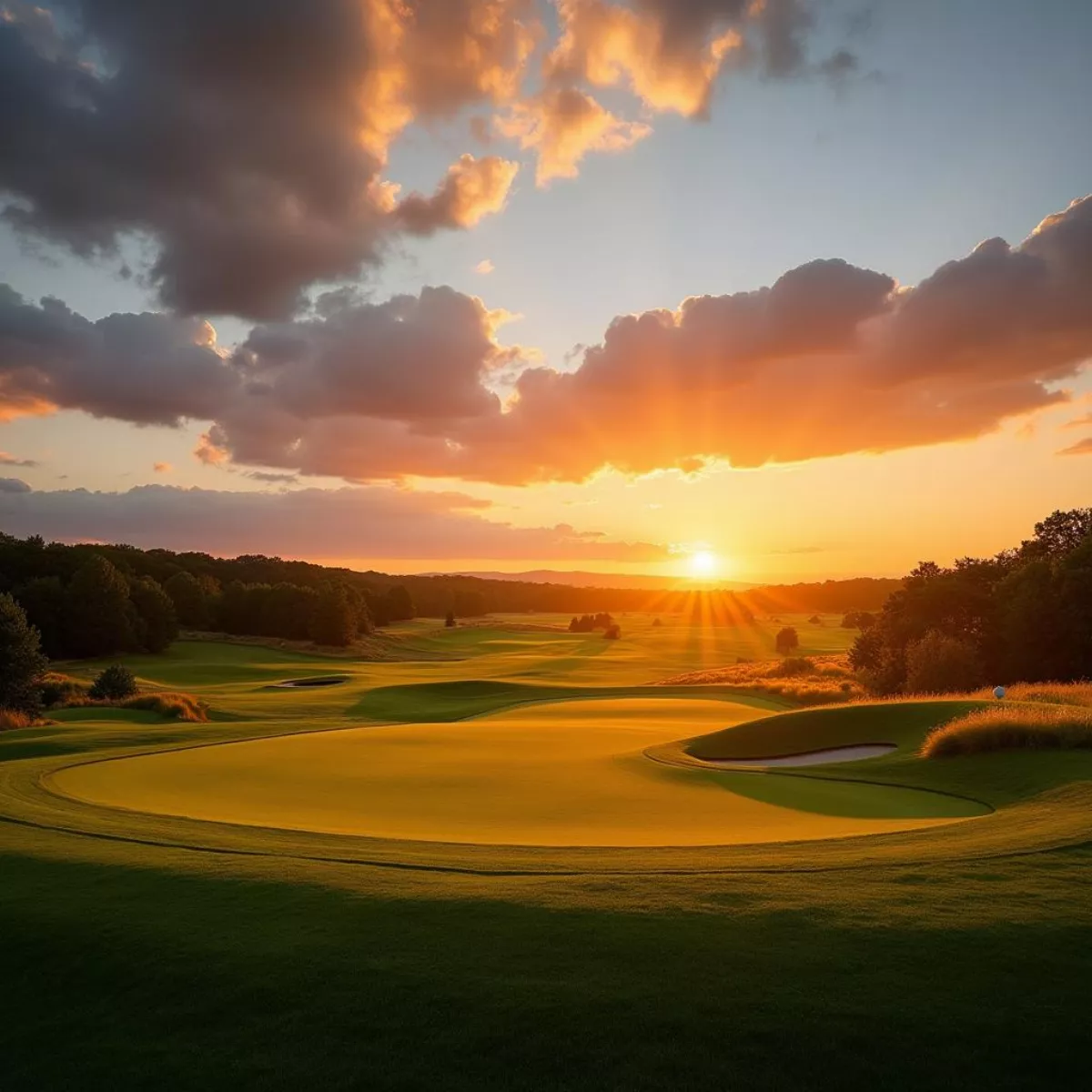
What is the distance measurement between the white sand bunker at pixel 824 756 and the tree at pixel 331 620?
6274cm

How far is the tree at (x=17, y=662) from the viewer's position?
3325cm

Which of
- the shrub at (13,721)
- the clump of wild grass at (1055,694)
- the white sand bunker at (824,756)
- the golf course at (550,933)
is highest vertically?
the clump of wild grass at (1055,694)

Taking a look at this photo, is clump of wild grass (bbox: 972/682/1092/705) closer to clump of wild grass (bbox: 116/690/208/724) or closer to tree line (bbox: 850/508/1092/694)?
tree line (bbox: 850/508/1092/694)

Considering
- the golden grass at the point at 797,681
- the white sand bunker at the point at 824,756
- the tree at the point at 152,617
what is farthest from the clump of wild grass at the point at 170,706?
the tree at the point at 152,617

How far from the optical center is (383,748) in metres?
20.9

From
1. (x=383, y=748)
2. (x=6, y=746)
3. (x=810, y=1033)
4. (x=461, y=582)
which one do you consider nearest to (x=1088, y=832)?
(x=810, y=1033)

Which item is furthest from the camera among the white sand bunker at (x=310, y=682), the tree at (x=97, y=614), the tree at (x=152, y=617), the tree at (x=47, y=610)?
the tree at (x=152, y=617)

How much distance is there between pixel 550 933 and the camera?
23.2 feet

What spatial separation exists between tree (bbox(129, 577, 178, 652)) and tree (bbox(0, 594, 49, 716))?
31881 mm

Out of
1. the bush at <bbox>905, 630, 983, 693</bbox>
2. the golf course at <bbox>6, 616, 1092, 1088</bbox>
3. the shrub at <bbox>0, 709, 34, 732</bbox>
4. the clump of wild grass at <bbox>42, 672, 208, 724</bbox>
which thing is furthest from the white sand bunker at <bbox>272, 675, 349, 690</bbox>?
the golf course at <bbox>6, 616, 1092, 1088</bbox>

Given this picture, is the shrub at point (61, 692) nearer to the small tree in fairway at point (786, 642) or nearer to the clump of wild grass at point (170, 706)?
the clump of wild grass at point (170, 706)

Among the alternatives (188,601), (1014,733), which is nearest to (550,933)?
(1014,733)

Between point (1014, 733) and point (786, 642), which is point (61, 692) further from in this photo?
point (786, 642)

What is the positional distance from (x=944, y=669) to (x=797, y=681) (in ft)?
36.7
